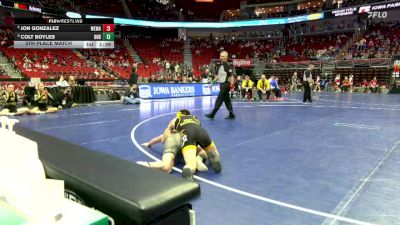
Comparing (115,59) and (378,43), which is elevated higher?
(378,43)

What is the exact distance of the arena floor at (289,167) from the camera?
3.27m

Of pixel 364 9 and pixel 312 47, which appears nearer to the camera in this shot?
pixel 364 9

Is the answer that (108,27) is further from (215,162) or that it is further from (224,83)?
(215,162)

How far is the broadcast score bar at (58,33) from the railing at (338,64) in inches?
1000

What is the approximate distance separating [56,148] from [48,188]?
94 cm

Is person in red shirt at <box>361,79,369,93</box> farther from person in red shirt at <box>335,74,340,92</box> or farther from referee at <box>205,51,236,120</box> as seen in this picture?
referee at <box>205,51,236,120</box>

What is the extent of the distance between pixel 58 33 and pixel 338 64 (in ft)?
91.4

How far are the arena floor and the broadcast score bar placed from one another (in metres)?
4.83

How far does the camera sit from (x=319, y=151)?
5.96 meters

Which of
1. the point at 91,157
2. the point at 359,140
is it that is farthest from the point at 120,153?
the point at 359,140

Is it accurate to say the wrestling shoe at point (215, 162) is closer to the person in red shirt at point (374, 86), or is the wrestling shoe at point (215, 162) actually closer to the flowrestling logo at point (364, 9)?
the person in red shirt at point (374, 86)

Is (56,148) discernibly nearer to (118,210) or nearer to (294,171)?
(118,210)

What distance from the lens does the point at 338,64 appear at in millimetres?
33531

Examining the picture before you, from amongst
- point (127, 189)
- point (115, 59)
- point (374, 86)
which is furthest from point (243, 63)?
point (127, 189)
